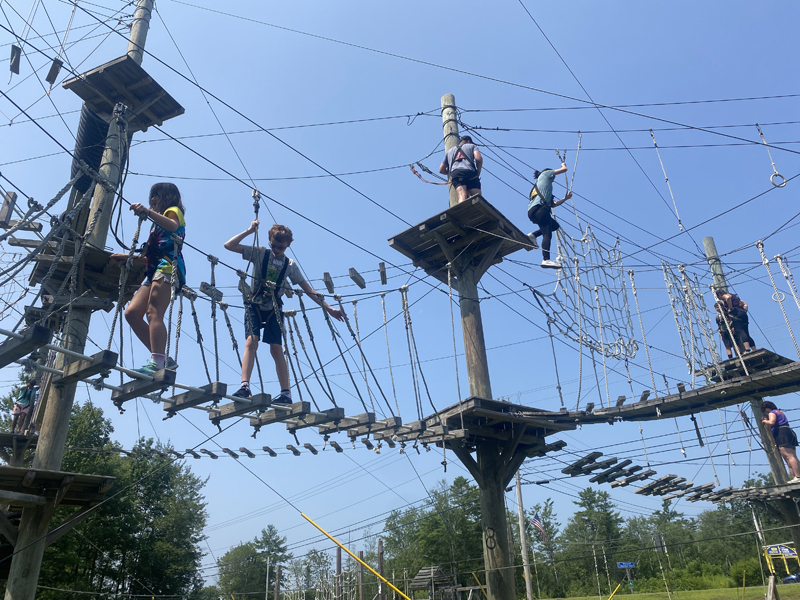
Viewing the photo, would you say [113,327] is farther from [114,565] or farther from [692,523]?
[692,523]

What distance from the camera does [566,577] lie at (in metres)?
50.0

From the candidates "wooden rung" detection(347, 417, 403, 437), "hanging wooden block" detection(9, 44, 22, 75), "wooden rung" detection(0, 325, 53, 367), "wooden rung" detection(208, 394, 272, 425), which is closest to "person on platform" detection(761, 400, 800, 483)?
"wooden rung" detection(347, 417, 403, 437)

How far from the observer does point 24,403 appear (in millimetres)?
12266

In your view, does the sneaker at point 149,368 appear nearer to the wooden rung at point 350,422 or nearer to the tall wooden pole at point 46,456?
the tall wooden pole at point 46,456

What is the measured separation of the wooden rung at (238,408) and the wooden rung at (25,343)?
177 centimetres

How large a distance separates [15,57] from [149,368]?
199 inches

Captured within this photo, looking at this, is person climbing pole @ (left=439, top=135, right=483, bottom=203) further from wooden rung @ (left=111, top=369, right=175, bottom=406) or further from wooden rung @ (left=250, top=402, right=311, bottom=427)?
wooden rung @ (left=111, top=369, right=175, bottom=406)

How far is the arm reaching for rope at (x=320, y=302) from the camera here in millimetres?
6336

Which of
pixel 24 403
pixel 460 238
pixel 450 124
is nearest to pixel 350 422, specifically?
pixel 460 238

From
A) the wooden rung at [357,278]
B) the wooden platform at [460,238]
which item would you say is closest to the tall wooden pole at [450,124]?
the wooden platform at [460,238]

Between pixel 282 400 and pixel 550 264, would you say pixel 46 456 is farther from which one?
pixel 550 264

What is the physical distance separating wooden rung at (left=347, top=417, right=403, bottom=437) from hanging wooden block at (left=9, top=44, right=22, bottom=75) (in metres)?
6.21

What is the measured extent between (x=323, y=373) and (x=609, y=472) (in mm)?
5843

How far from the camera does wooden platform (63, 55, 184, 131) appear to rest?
24.7 feet
